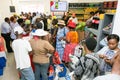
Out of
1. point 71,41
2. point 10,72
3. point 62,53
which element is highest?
point 71,41

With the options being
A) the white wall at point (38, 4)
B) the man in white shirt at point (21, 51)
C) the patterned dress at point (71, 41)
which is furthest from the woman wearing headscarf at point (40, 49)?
the white wall at point (38, 4)

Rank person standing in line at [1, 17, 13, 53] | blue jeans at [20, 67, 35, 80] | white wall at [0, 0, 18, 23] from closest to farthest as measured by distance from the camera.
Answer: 1. blue jeans at [20, 67, 35, 80]
2. person standing in line at [1, 17, 13, 53]
3. white wall at [0, 0, 18, 23]

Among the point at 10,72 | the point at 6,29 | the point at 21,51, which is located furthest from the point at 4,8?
the point at 21,51

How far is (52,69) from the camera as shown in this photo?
3244 mm

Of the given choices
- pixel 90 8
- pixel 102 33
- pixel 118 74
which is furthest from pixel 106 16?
pixel 90 8

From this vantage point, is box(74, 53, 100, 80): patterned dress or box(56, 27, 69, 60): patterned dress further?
box(56, 27, 69, 60): patterned dress

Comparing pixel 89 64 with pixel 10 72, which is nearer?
pixel 89 64

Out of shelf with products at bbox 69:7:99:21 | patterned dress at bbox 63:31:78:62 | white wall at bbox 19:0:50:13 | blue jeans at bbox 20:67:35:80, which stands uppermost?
white wall at bbox 19:0:50:13

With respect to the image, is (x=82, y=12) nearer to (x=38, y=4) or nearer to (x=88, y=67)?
(x=38, y=4)

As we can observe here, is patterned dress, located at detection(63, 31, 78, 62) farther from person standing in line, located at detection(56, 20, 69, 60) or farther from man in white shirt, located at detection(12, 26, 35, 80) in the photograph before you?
man in white shirt, located at detection(12, 26, 35, 80)

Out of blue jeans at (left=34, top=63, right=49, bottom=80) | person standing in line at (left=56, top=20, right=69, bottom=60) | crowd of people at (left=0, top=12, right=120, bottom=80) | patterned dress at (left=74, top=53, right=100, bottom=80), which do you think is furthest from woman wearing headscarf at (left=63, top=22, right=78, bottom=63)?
patterned dress at (left=74, top=53, right=100, bottom=80)

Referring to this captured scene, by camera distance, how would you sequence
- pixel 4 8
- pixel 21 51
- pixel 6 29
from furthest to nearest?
pixel 4 8
pixel 6 29
pixel 21 51

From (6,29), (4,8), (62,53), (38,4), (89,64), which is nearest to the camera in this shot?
(89,64)

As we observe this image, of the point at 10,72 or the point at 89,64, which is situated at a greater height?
the point at 89,64
